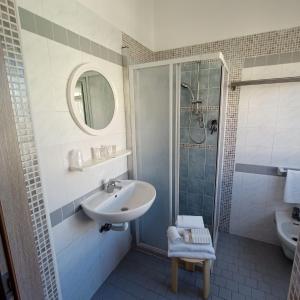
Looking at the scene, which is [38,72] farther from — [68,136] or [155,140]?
[155,140]

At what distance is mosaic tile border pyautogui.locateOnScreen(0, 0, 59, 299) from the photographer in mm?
712

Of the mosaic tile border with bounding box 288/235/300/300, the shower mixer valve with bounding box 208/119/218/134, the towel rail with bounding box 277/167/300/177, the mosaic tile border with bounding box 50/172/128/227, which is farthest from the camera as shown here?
the towel rail with bounding box 277/167/300/177

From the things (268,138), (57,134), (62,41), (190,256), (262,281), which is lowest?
(262,281)

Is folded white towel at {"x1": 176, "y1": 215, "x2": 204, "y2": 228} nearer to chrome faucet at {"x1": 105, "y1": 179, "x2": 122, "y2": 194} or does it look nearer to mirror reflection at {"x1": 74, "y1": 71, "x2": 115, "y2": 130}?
chrome faucet at {"x1": 105, "y1": 179, "x2": 122, "y2": 194}

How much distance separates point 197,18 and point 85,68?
158cm

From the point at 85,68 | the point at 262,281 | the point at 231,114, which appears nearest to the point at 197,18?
the point at 231,114

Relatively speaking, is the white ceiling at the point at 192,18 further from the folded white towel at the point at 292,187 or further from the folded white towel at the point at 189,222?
the folded white towel at the point at 189,222

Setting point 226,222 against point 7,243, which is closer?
point 7,243

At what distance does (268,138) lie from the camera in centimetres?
213

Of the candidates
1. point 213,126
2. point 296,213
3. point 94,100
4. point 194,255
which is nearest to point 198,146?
point 213,126

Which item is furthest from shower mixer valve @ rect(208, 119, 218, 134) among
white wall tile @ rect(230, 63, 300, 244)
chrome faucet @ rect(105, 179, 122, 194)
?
chrome faucet @ rect(105, 179, 122, 194)

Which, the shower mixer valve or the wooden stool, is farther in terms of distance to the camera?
the shower mixer valve

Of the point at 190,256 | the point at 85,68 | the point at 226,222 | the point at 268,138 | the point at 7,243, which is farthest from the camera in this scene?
the point at 226,222

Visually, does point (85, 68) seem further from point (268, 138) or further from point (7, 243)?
point (268, 138)
